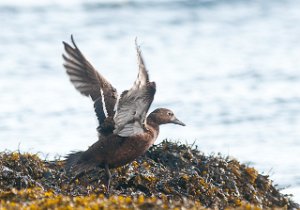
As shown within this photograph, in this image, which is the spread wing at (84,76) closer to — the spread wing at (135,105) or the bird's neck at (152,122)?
the bird's neck at (152,122)

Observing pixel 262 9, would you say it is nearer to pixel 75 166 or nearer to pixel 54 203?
pixel 75 166

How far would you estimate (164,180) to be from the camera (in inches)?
386

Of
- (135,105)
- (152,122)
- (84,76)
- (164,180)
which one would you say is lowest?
(164,180)

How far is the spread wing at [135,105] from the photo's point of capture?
9.34 meters

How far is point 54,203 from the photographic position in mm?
7488

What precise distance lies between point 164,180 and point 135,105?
89 centimetres

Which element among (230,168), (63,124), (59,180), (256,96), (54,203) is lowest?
(54,203)

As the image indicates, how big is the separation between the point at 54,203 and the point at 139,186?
231cm

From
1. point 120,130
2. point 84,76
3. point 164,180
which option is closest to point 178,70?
point 84,76

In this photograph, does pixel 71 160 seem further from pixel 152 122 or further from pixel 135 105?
pixel 152 122

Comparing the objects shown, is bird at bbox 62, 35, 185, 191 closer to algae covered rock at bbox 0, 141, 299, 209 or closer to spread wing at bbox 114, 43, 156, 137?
spread wing at bbox 114, 43, 156, 137

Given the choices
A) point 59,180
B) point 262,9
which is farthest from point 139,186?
point 262,9

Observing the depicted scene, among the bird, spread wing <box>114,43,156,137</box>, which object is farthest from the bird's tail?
spread wing <box>114,43,156,137</box>

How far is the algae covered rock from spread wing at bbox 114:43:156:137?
1.55 feet
